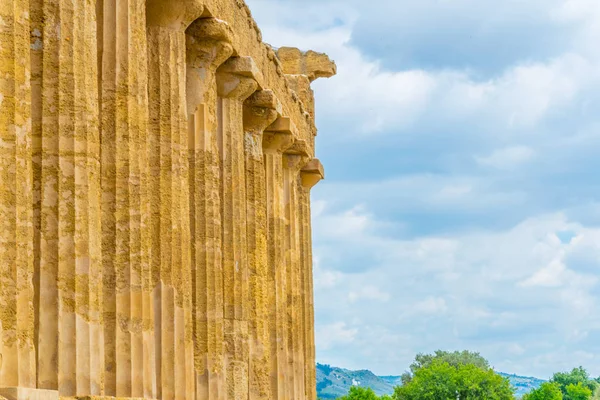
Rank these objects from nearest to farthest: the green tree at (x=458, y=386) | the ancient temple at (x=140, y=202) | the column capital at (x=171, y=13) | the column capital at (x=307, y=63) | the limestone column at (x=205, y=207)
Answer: the ancient temple at (x=140, y=202)
the column capital at (x=171, y=13)
the limestone column at (x=205, y=207)
the column capital at (x=307, y=63)
the green tree at (x=458, y=386)

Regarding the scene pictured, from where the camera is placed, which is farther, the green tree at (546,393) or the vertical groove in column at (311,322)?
the green tree at (546,393)

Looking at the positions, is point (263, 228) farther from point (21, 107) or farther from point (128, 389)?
point (21, 107)

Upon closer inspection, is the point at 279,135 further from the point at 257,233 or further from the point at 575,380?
the point at 575,380

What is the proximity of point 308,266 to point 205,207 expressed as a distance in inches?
522

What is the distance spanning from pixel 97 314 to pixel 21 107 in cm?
250

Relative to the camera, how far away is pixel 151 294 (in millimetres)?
17719

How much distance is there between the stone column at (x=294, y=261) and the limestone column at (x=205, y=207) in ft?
31.3

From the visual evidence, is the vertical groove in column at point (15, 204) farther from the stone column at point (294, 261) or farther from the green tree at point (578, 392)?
the green tree at point (578, 392)

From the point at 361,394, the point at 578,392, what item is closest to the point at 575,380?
the point at 578,392

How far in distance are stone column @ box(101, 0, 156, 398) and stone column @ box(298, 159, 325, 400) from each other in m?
16.7

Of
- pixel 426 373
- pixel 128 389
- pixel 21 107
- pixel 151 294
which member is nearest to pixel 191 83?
pixel 151 294

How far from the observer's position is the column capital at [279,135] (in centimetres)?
2880

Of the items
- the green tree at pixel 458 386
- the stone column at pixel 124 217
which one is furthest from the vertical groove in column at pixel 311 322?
the green tree at pixel 458 386

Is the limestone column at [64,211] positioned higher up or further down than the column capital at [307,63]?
further down
